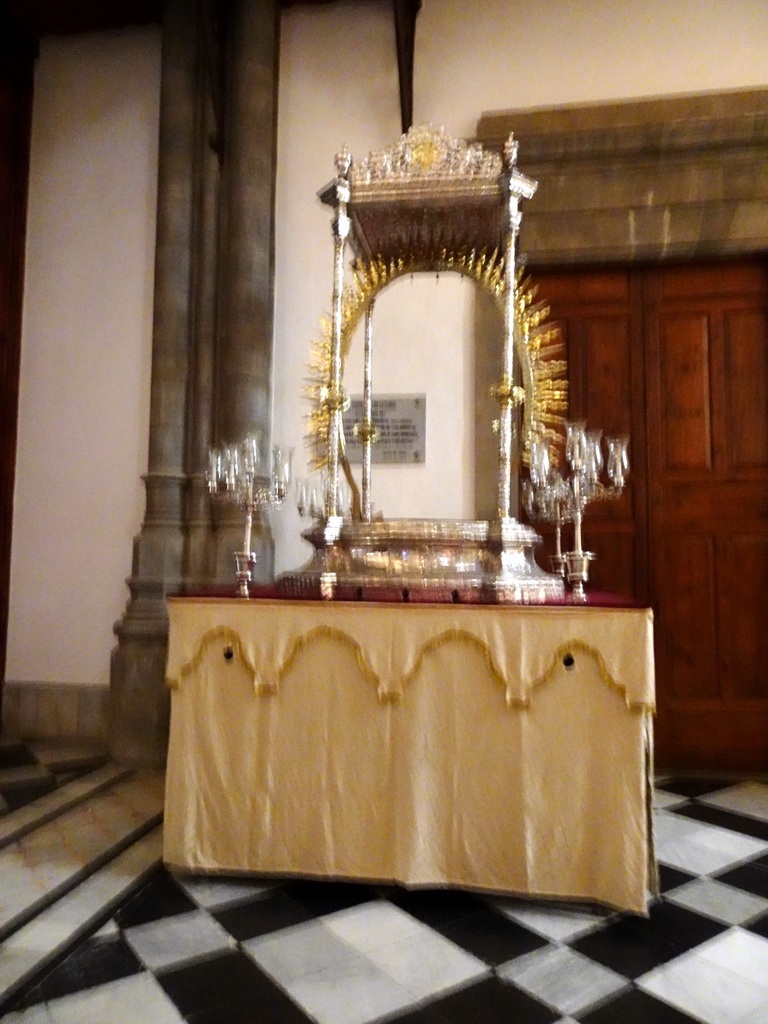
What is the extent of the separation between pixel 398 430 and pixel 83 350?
5.68 feet

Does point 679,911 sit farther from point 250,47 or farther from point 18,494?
point 250,47

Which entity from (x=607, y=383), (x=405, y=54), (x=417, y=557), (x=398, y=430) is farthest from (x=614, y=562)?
(x=405, y=54)

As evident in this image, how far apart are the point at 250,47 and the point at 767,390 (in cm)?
304

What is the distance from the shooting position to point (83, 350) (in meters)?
3.54

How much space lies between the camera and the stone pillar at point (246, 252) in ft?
10.6

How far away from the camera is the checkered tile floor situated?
4.72 ft

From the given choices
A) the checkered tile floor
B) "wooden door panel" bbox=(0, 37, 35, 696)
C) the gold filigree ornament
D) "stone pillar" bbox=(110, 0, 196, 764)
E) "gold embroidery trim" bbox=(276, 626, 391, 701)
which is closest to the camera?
the checkered tile floor

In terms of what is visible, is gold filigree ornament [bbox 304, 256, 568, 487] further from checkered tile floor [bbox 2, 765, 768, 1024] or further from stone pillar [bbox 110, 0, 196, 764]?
checkered tile floor [bbox 2, 765, 768, 1024]

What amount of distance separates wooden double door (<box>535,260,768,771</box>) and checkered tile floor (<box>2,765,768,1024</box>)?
4.07 feet

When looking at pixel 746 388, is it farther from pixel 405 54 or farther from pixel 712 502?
pixel 405 54

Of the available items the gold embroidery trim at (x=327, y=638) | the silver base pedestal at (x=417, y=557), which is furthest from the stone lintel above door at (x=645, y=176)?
the gold embroidery trim at (x=327, y=638)

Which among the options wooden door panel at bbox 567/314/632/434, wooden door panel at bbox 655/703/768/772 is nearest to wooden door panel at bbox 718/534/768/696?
wooden door panel at bbox 655/703/768/772

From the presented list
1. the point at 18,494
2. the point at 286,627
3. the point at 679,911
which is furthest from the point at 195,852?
the point at 18,494

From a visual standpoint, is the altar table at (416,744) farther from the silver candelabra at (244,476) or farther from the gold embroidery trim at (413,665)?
the silver candelabra at (244,476)
